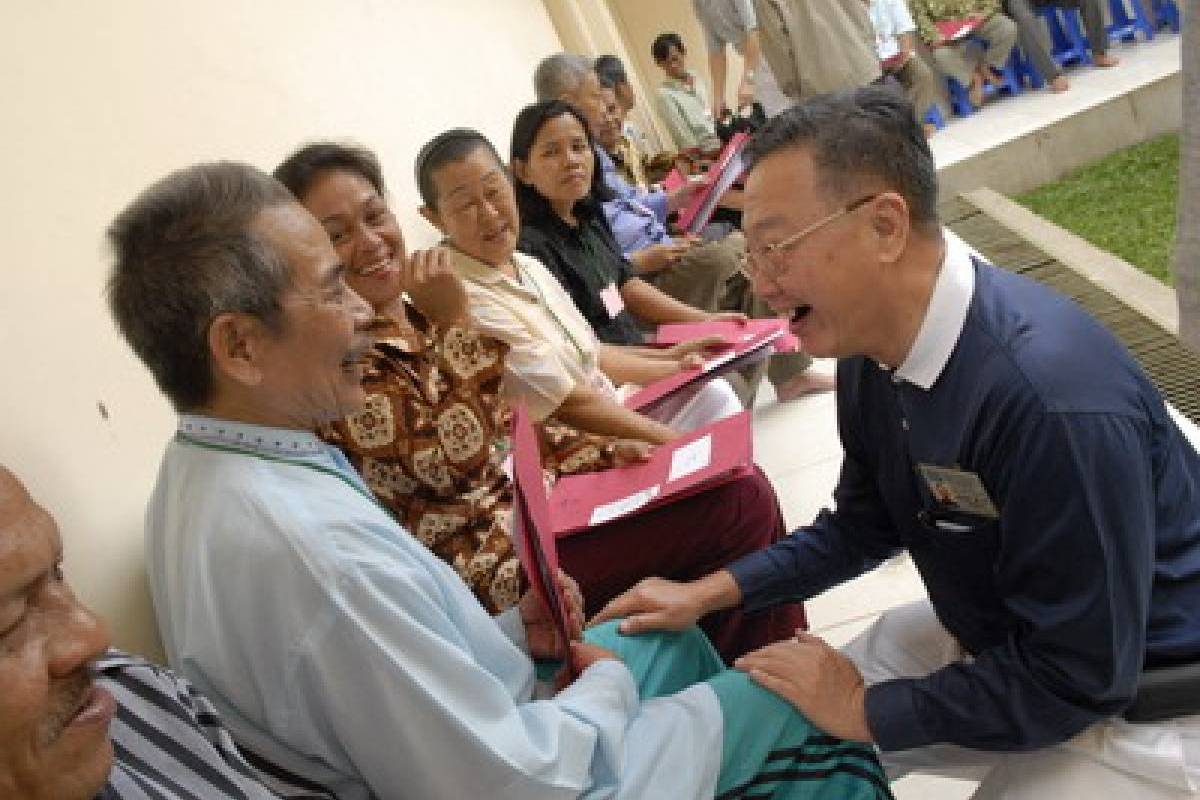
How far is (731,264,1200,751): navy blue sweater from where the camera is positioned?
1.17 m

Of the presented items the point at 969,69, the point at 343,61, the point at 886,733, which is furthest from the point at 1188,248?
the point at 969,69

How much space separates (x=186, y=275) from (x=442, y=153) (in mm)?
1457

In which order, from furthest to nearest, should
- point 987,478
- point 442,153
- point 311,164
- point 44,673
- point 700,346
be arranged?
point 700,346
point 442,153
point 311,164
point 987,478
point 44,673

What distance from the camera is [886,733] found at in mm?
1323

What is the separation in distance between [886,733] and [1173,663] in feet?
1.15

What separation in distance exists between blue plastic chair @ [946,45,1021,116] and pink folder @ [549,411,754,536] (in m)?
7.01

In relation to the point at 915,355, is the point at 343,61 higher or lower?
higher

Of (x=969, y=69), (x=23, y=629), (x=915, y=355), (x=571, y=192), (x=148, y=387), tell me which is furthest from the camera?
(x=969, y=69)

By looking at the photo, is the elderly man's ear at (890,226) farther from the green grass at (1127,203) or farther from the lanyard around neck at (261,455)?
the green grass at (1127,203)

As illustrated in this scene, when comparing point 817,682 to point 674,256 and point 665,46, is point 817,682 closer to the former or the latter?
point 674,256

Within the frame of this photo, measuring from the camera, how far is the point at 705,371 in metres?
2.74

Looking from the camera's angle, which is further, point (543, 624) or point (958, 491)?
point (543, 624)

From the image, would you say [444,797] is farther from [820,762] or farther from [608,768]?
[820,762]

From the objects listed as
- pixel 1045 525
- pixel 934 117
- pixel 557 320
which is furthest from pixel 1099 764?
pixel 934 117
